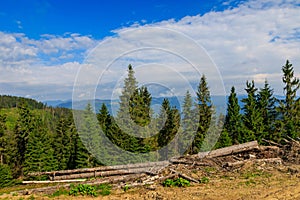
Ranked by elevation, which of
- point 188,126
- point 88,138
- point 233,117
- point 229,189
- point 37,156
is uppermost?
point 233,117

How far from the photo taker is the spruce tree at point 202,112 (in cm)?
2669

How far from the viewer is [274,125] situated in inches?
1499

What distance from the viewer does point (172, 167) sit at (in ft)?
42.5

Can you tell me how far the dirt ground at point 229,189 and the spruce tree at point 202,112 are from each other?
12.4 meters

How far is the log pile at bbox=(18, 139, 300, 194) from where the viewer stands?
37.1 feet

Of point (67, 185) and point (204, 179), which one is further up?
point (67, 185)

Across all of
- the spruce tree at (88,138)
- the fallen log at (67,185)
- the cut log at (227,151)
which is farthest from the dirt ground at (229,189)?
the spruce tree at (88,138)

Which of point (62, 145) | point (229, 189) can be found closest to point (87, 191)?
point (229, 189)

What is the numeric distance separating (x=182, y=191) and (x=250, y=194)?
2.39 metres

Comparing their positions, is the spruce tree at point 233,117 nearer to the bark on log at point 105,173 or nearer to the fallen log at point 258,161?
the fallen log at point 258,161

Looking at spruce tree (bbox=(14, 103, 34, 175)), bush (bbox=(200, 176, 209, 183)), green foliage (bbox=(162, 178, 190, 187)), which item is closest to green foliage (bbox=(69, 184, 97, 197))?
green foliage (bbox=(162, 178, 190, 187))

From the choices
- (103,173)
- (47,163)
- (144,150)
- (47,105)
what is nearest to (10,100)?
(47,105)

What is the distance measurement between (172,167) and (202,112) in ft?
51.5

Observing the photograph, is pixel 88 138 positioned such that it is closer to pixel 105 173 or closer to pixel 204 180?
pixel 105 173
